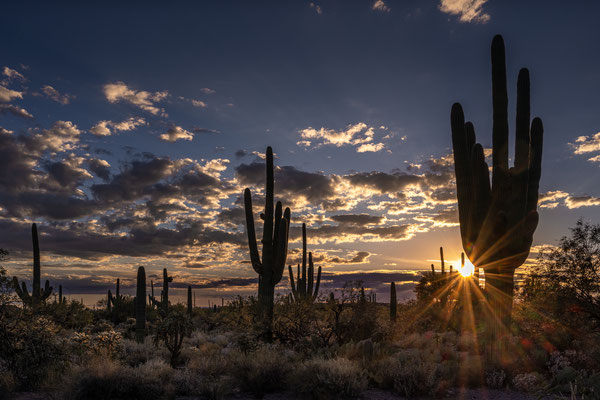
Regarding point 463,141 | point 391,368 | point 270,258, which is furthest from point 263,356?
point 463,141

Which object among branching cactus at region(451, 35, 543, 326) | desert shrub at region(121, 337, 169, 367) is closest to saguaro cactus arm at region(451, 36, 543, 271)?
branching cactus at region(451, 35, 543, 326)

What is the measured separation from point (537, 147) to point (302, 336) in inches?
443

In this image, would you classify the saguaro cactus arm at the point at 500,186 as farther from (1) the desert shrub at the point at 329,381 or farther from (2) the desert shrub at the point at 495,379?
(1) the desert shrub at the point at 329,381

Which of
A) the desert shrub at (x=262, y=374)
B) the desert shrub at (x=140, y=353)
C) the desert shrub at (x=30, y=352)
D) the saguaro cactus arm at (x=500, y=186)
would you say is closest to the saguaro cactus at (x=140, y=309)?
the desert shrub at (x=140, y=353)

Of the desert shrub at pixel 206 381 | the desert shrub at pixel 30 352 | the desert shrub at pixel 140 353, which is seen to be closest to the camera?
the desert shrub at pixel 206 381

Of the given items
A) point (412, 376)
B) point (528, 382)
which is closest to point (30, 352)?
point (412, 376)

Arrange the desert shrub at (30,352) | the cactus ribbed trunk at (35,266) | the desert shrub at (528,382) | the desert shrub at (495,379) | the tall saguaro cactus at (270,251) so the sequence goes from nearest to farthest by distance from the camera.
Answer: the desert shrub at (30,352) < the desert shrub at (528,382) < the desert shrub at (495,379) < the tall saguaro cactus at (270,251) < the cactus ribbed trunk at (35,266)

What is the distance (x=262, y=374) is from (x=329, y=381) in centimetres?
189

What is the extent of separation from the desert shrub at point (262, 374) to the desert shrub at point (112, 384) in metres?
1.89

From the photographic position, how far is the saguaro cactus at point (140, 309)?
68.1 ft

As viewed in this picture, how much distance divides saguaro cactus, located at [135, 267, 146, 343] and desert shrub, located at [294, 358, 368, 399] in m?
11.6

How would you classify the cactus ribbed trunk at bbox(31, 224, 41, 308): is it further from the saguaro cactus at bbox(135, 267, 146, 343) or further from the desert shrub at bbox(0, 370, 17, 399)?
the desert shrub at bbox(0, 370, 17, 399)

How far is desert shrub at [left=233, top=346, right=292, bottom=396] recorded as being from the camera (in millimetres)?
11664

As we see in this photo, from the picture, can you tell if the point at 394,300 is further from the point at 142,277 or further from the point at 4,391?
the point at 4,391
